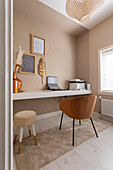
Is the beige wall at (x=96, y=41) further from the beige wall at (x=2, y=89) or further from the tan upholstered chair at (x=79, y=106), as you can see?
the beige wall at (x=2, y=89)

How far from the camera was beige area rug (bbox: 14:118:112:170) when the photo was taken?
1.03 m

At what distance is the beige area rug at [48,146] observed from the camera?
1030 mm

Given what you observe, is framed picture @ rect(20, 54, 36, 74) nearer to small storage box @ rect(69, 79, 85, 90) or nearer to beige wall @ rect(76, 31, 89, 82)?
small storage box @ rect(69, 79, 85, 90)

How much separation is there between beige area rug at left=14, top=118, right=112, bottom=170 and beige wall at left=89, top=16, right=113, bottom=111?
1.18m

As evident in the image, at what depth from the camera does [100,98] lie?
8.01 ft

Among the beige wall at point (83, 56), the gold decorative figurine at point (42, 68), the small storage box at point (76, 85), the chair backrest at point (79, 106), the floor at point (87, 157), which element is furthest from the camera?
the beige wall at point (83, 56)

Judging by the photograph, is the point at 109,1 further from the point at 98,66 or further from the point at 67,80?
the point at 67,80

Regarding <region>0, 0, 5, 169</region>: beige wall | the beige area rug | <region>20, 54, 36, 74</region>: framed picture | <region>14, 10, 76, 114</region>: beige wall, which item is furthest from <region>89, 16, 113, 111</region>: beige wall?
<region>0, 0, 5, 169</region>: beige wall

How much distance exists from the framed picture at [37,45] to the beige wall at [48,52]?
96mm

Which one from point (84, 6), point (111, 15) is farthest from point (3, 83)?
point (111, 15)

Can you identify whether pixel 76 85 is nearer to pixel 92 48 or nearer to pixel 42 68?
pixel 42 68

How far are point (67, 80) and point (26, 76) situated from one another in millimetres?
1314

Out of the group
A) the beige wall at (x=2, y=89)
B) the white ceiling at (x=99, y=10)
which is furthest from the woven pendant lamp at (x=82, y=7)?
the beige wall at (x=2, y=89)

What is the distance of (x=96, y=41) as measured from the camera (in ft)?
8.32
